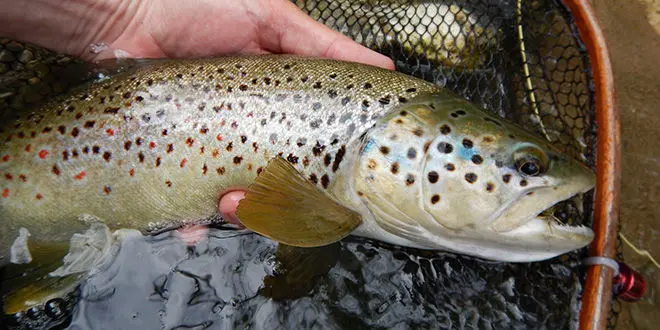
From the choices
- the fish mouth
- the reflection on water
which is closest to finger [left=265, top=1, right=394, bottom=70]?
the reflection on water

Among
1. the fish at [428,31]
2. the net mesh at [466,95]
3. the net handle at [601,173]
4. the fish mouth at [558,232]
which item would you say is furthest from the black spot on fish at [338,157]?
the fish at [428,31]

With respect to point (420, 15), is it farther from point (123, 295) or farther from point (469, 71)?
point (123, 295)

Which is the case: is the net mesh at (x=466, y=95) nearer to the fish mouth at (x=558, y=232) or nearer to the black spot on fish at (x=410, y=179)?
the fish mouth at (x=558, y=232)

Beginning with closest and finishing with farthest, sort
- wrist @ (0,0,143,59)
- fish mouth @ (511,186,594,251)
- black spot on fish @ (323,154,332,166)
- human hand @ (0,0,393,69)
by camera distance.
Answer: fish mouth @ (511,186,594,251)
black spot on fish @ (323,154,332,166)
wrist @ (0,0,143,59)
human hand @ (0,0,393,69)

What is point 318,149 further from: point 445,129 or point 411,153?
point 445,129

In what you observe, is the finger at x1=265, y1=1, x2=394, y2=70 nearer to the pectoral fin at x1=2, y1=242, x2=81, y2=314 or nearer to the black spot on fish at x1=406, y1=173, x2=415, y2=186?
the black spot on fish at x1=406, y1=173, x2=415, y2=186
